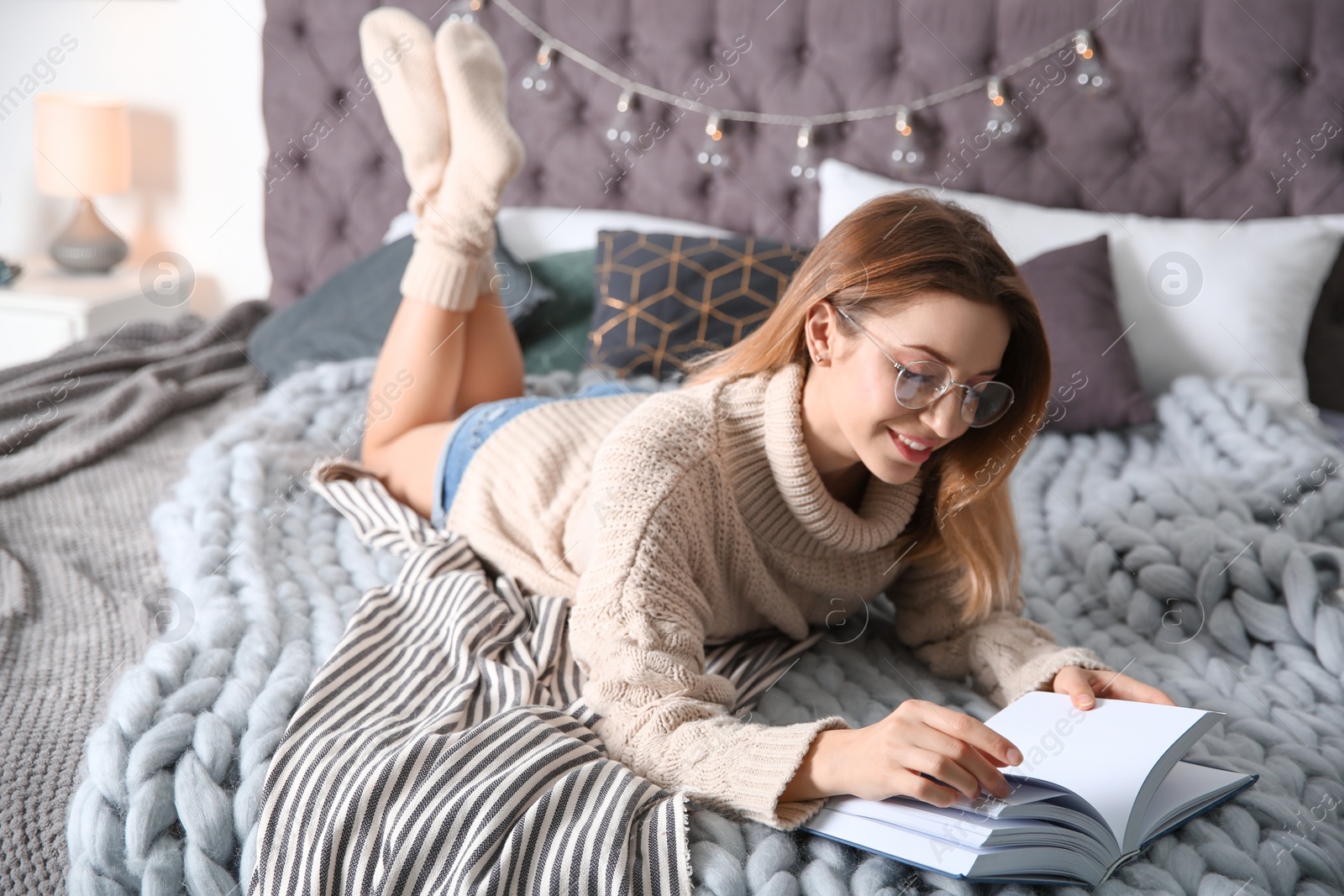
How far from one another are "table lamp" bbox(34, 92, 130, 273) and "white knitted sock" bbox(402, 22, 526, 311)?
146 cm

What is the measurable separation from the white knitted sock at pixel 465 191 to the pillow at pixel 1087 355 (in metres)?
0.90

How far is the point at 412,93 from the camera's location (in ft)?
4.93

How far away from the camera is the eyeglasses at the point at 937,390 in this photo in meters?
0.91

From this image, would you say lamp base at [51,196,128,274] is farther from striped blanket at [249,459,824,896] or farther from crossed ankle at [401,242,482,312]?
striped blanket at [249,459,824,896]

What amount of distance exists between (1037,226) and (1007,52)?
1.18 feet

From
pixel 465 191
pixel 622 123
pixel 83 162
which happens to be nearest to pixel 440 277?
pixel 465 191

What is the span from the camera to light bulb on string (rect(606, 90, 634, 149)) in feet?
7.16

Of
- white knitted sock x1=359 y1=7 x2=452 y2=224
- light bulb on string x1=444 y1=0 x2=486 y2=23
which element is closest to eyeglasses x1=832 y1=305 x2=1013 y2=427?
white knitted sock x1=359 y1=7 x2=452 y2=224

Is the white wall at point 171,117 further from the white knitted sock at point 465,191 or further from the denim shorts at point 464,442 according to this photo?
the denim shorts at point 464,442

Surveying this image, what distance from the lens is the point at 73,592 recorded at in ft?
3.71

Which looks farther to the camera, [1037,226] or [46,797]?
[1037,226]

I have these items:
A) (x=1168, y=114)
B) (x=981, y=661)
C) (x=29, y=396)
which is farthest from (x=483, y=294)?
(x=1168, y=114)

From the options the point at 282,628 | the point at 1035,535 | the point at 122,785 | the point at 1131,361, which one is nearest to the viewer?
the point at 122,785

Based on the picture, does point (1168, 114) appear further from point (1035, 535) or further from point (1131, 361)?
point (1035, 535)
